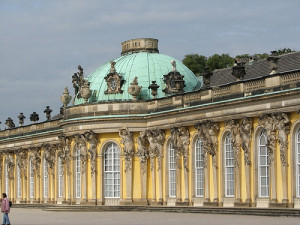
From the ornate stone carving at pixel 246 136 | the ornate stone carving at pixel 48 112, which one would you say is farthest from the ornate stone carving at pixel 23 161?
the ornate stone carving at pixel 246 136

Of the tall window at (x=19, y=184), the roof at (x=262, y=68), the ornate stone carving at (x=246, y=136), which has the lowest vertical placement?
the tall window at (x=19, y=184)

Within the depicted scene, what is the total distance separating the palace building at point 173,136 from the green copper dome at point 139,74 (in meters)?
0.07

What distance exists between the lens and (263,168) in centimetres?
3841

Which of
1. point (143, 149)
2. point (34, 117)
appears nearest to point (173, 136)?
point (143, 149)

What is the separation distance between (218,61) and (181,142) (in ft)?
88.7

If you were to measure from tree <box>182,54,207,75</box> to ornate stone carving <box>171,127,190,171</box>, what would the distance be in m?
26.5

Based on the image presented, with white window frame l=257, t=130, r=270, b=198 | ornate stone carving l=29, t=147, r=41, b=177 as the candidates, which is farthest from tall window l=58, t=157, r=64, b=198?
white window frame l=257, t=130, r=270, b=198

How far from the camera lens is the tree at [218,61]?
69.6 metres

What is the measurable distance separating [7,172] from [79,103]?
61.0 feet

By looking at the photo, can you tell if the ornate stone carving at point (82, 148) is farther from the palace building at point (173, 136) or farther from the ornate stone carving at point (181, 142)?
the ornate stone carving at point (181, 142)

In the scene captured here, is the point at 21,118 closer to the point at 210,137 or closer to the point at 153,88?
the point at 153,88

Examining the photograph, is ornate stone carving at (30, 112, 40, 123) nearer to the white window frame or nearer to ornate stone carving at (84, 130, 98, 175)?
ornate stone carving at (84, 130, 98, 175)

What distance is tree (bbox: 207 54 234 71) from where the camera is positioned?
69625mm

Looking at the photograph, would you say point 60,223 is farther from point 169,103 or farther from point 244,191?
point 169,103
